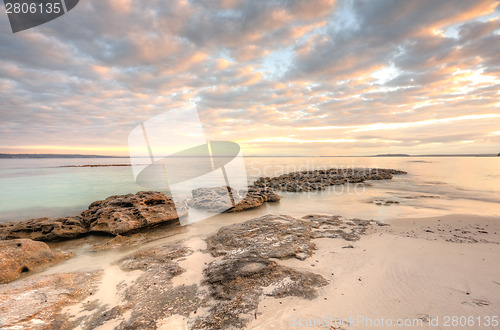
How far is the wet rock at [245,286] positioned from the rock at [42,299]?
232 cm

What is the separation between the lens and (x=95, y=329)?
317 cm

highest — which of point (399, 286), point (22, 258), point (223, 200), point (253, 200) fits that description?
point (22, 258)

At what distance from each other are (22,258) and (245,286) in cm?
648

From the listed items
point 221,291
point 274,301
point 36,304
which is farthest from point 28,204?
point 274,301

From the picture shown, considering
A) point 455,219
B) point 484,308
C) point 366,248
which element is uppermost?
point 484,308

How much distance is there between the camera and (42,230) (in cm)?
819

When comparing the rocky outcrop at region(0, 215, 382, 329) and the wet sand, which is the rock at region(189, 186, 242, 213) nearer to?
the rocky outcrop at region(0, 215, 382, 329)

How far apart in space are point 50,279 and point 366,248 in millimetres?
7790

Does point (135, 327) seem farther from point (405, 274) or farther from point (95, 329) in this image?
point (405, 274)

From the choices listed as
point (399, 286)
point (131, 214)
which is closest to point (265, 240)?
point (399, 286)

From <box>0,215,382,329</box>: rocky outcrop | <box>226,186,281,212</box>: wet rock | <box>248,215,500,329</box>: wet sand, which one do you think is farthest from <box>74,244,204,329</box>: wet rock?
<box>226,186,281,212</box>: wet rock

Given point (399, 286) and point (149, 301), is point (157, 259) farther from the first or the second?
point (399, 286)

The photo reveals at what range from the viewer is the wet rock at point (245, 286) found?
318cm

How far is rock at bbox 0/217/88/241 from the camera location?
7.96 metres
